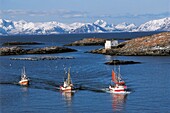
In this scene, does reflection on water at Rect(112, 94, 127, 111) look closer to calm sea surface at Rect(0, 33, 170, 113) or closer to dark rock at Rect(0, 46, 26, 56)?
calm sea surface at Rect(0, 33, 170, 113)

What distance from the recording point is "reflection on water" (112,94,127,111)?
5831 centimetres

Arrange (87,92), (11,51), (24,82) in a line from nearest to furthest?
1. (87,92)
2. (24,82)
3. (11,51)

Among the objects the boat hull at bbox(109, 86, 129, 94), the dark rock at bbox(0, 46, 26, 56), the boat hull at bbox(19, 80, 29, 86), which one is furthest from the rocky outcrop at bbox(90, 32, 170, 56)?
the boat hull at bbox(109, 86, 129, 94)

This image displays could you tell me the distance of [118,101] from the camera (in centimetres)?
6281

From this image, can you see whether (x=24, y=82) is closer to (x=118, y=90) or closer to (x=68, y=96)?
(x=68, y=96)

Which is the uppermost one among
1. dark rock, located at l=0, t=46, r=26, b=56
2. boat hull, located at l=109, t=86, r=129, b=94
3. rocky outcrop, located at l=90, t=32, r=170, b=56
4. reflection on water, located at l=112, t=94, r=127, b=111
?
rocky outcrop, located at l=90, t=32, r=170, b=56

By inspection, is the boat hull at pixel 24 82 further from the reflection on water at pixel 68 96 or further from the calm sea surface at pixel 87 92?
the reflection on water at pixel 68 96

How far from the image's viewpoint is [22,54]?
15750cm

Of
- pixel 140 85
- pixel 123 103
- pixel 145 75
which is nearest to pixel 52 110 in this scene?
pixel 123 103

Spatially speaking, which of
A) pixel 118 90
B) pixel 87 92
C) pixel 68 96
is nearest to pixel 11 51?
pixel 87 92

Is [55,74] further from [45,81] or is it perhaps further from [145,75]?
[145,75]

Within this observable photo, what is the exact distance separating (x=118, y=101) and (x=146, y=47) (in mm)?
81583

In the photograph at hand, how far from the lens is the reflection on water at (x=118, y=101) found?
5831 centimetres

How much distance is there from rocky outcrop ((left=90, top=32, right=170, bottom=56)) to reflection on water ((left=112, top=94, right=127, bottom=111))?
68.8 meters
